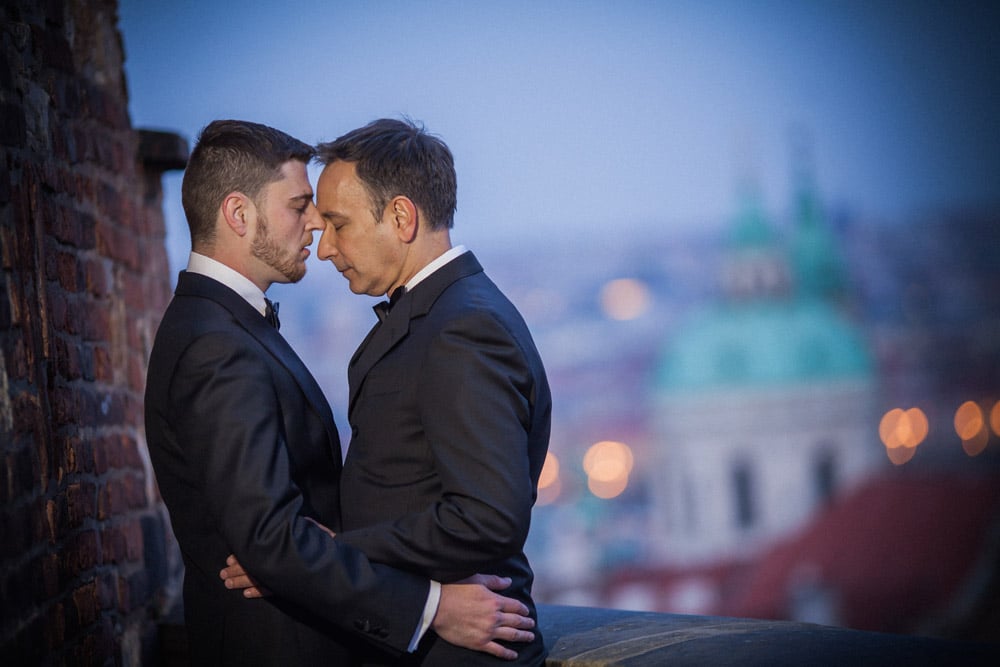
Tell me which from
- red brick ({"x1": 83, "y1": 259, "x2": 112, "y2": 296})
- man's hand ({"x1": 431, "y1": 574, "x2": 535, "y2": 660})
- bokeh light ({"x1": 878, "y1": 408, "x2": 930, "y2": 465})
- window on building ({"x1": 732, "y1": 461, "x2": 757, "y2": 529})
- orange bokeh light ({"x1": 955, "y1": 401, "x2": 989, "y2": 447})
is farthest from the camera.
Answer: window on building ({"x1": 732, "y1": 461, "x2": 757, "y2": 529})

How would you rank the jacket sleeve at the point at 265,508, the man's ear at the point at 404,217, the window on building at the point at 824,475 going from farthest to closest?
1. the window on building at the point at 824,475
2. the man's ear at the point at 404,217
3. the jacket sleeve at the point at 265,508

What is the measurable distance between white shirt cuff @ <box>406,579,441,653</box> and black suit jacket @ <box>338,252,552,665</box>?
2 cm

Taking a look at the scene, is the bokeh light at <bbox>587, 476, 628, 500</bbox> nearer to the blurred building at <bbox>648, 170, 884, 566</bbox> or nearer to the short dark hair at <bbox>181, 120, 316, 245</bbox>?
the blurred building at <bbox>648, 170, 884, 566</bbox>

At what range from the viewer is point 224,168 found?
166cm

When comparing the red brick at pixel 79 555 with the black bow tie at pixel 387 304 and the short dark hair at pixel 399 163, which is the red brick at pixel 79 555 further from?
the short dark hair at pixel 399 163

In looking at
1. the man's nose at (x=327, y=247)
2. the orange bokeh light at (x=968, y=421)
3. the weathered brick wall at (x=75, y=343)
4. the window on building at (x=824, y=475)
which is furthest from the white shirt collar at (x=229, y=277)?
the window on building at (x=824, y=475)

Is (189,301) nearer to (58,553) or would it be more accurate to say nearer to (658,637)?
(58,553)

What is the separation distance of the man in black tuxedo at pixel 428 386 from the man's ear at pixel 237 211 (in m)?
0.12

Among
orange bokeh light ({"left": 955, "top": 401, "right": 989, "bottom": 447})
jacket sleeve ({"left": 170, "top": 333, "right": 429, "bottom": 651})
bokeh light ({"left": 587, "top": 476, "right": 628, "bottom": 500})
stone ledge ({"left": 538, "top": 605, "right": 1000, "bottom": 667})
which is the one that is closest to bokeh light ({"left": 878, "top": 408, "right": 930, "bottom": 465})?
orange bokeh light ({"left": 955, "top": 401, "right": 989, "bottom": 447})

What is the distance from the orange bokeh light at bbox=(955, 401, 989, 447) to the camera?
28.0 meters

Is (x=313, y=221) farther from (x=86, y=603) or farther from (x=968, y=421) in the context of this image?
(x=968, y=421)

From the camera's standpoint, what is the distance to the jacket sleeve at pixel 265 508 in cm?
139

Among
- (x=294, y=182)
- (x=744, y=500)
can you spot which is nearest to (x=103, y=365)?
(x=294, y=182)

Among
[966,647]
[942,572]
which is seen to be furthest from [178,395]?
[942,572]
